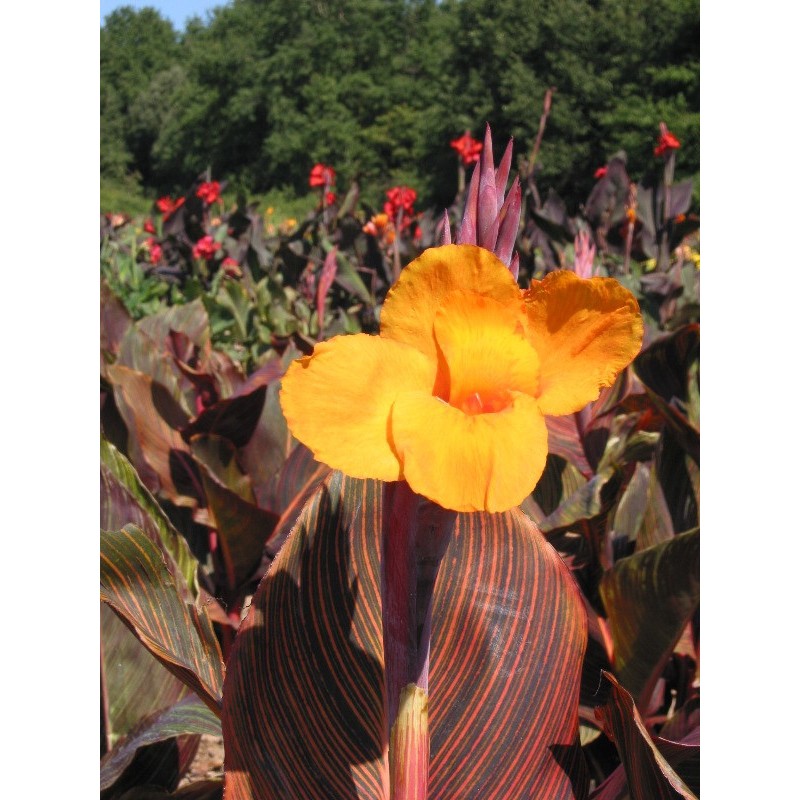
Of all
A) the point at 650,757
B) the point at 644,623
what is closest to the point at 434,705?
the point at 650,757

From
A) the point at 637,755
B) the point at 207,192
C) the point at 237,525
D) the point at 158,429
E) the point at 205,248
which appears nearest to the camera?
the point at 637,755

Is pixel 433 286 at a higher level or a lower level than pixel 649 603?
higher

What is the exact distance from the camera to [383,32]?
23703mm

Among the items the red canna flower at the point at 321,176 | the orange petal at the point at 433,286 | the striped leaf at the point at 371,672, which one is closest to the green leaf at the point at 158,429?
the striped leaf at the point at 371,672

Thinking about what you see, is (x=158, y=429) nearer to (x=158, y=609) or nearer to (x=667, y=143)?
(x=158, y=609)

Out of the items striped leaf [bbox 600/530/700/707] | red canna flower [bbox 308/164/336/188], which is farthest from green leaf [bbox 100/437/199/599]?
red canna flower [bbox 308/164/336/188]

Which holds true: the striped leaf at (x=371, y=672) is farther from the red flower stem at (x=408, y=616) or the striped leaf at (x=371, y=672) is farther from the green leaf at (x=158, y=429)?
the green leaf at (x=158, y=429)

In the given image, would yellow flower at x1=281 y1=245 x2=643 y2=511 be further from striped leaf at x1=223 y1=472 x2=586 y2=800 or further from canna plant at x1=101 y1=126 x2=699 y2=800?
striped leaf at x1=223 y1=472 x2=586 y2=800

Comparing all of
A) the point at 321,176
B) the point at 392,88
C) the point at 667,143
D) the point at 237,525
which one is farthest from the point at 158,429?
the point at 392,88

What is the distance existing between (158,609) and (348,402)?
0.40 meters

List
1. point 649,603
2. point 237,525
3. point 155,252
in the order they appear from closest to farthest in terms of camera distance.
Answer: point 649,603, point 237,525, point 155,252

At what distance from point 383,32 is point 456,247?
25657mm

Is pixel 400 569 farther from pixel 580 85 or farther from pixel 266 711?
pixel 580 85

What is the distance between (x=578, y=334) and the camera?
1.32ft
